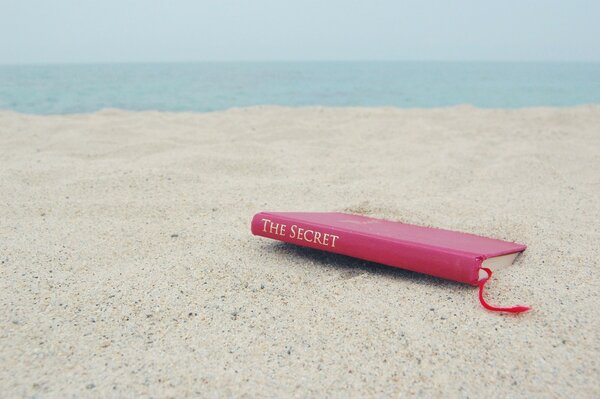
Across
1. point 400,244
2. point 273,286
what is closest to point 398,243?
point 400,244

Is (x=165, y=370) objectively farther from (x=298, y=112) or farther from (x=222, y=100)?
(x=222, y=100)

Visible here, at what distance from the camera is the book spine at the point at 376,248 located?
1.24 metres

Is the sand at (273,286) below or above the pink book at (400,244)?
below

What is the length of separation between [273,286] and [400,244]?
0.36 meters

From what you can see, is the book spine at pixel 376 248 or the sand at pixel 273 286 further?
the book spine at pixel 376 248

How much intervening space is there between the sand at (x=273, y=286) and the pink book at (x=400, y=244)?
52mm

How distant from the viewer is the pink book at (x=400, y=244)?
1251 millimetres

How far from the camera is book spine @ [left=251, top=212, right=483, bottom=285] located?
49.0 inches

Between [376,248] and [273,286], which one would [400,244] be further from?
[273,286]

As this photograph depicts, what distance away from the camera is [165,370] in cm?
96

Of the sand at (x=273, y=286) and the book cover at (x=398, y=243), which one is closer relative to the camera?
the sand at (x=273, y=286)

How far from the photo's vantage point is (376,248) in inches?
52.8

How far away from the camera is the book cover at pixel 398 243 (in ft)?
4.12

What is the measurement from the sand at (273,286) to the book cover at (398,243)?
55mm
